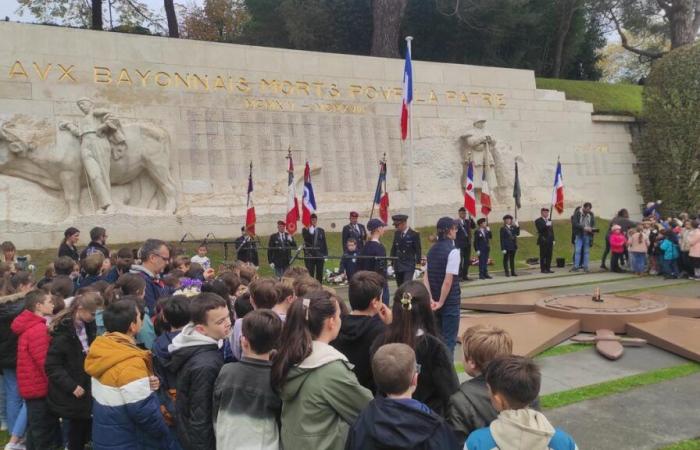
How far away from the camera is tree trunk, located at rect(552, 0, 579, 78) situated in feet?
80.7

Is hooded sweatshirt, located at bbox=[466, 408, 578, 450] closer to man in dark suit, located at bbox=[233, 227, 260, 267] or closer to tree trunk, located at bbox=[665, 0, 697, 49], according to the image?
man in dark suit, located at bbox=[233, 227, 260, 267]

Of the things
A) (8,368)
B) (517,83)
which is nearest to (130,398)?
(8,368)

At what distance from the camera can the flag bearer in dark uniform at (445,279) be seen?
18.6 ft

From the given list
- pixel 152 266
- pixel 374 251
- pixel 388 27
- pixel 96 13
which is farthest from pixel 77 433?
pixel 96 13

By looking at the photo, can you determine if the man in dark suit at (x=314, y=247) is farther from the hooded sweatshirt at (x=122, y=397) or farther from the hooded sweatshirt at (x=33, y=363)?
the hooded sweatshirt at (x=122, y=397)

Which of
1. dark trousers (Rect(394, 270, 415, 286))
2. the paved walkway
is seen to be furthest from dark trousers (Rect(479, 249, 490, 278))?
the paved walkway

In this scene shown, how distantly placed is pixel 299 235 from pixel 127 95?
507 cm

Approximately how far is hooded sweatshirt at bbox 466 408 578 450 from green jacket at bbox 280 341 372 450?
0.59 meters

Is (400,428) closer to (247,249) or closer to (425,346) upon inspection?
→ (425,346)

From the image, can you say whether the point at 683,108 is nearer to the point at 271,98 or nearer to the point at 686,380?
the point at 271,98

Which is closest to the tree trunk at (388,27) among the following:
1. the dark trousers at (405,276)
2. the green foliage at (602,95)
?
the green foliage at (602,95)

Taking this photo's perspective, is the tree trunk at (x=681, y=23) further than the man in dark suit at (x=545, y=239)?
Yes

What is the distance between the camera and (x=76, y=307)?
3.87 m

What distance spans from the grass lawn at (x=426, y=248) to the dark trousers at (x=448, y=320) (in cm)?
705
